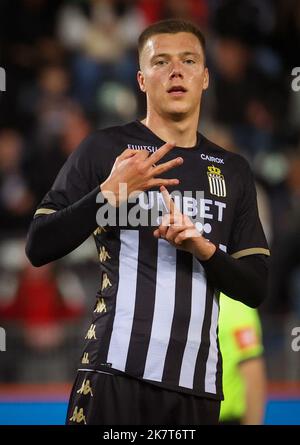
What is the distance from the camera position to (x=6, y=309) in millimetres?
7672

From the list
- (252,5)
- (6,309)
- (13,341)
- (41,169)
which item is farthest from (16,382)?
(252,5)

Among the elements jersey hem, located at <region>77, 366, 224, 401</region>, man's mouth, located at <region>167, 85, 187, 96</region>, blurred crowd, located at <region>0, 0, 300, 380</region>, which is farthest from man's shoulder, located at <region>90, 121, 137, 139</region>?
blurred crowd, located at <region>0, 0, 300, 380</region>

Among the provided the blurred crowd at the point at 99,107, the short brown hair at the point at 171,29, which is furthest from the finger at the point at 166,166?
the blurred crowd at the point at 99,107

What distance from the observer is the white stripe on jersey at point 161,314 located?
3.23 meters

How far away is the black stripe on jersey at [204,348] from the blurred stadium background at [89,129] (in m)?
3.02

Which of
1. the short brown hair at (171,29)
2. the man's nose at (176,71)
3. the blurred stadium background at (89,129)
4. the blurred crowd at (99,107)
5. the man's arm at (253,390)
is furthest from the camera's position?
the blurred crowd at (99,107)

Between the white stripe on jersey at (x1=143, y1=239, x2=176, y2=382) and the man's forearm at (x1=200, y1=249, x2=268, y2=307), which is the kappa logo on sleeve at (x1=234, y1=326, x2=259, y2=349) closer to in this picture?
the man's forearm at (x1=200, y1=249, x2=268, y2=307)

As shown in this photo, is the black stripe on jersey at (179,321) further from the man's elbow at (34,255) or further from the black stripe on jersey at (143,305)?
the man's elbow at (34,255)

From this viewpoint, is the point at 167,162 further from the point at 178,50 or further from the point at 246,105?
the point at 246,105

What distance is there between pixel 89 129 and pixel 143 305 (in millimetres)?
5543

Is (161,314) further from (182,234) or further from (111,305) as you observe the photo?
(182,234)

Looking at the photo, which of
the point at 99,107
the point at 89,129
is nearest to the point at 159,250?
the point at 89,129

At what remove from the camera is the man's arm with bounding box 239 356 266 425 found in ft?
15.0

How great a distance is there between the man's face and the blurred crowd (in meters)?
3.76
